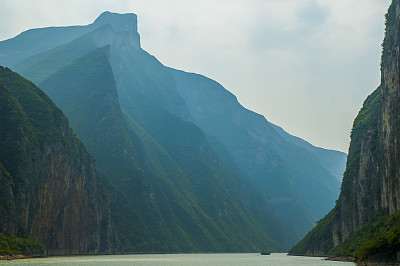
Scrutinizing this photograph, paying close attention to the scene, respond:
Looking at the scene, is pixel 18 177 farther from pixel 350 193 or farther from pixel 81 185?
pixel 350 193

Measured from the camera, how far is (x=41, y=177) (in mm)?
160125

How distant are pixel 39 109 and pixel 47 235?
123 feet

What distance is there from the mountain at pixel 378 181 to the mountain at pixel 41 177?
73024 millimetres

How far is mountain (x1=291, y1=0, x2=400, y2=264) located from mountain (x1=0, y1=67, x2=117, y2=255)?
240ft

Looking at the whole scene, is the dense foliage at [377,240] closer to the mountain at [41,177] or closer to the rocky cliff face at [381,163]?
the rocky cliff face at [381,163]

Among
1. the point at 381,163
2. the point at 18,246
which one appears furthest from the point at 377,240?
the point at 18,246

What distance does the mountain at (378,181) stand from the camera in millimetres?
120125

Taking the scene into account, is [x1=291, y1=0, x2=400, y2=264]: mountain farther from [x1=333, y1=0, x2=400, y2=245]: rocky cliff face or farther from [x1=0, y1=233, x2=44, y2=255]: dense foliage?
[x1=0, y1=233, x2=44, y2=255]: dense foliage

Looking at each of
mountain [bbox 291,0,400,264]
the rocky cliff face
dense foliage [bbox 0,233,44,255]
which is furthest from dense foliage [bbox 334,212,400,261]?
dense foliage [bbox 0,233,44,255]

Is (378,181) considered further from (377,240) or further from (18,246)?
(18,246)

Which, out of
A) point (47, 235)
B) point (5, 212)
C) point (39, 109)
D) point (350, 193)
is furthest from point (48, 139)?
point (350, 193)

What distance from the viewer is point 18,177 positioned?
144m

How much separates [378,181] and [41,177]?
83.1 meters

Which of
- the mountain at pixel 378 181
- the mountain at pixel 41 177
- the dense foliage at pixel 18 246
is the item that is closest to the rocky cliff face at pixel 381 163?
the mountain at pixel 378 181
